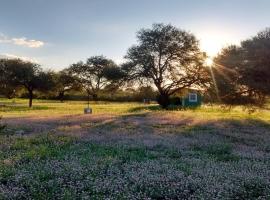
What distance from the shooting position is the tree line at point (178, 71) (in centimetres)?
3991

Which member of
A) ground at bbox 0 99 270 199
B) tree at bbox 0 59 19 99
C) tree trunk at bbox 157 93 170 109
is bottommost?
ground at bbox 0 99 270 199

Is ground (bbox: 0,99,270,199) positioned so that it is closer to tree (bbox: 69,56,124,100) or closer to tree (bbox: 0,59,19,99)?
tree (bbox: 0,59,19,99)

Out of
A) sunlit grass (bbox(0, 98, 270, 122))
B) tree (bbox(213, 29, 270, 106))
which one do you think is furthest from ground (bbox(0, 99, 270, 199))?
sunlit grass (bbox(0, 98, 270, 122))

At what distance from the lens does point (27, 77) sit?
9000 centimetres

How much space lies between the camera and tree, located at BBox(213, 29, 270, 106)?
127 feet

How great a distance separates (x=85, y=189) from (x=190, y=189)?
9.30ft

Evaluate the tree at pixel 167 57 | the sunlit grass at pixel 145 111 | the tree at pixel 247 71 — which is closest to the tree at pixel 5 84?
the sunlit grass at pixel 145 111

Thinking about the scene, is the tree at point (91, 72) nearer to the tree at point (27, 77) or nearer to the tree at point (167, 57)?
the tree at point (27, 77)

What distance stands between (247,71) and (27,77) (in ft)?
196

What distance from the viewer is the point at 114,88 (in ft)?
241

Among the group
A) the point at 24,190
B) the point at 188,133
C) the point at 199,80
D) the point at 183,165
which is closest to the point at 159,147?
the point at 183,165

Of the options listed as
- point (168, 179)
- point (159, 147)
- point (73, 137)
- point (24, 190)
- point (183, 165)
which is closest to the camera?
point (24, 190)

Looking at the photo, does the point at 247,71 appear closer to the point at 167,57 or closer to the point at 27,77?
the point at 167,57

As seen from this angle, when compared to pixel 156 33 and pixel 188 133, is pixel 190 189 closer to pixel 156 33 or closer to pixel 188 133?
pixel 188 133
